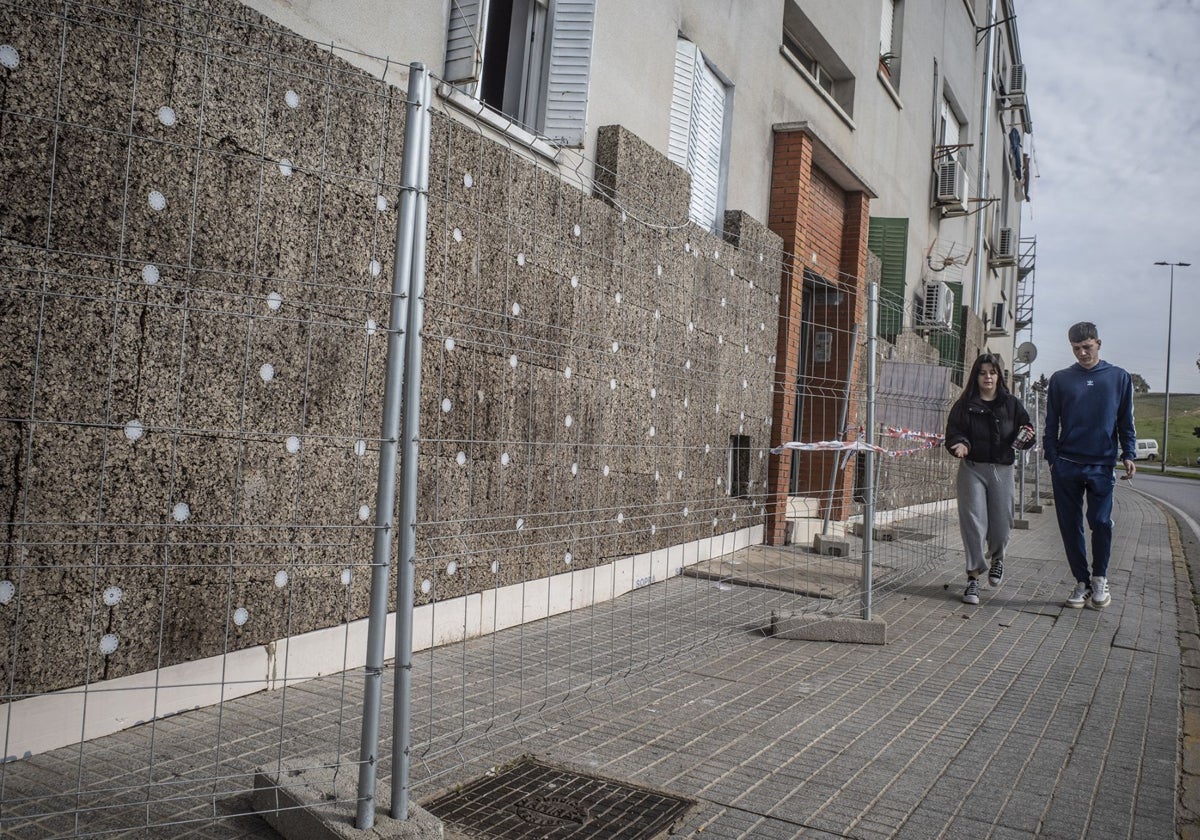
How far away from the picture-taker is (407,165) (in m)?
2.92

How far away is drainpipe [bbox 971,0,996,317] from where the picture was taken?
23.4 meters

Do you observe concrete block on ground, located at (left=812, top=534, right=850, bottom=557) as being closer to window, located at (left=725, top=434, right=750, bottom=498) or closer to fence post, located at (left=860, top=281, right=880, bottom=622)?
window, located at (left=725, top=434, right=750, bottom=498)

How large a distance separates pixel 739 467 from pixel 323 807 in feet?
24.8

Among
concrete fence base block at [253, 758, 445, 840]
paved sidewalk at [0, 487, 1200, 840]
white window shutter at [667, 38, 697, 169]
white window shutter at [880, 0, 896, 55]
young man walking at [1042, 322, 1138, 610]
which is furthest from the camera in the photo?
white window shutter at [880, 0, 896, 55]

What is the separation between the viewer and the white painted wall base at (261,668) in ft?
11.5

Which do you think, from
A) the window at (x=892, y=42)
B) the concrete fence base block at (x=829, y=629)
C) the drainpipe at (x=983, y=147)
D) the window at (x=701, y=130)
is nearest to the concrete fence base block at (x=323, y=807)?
the concrete fence base block at (x=829, y=629)

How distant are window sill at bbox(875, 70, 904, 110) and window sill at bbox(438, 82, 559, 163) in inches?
364

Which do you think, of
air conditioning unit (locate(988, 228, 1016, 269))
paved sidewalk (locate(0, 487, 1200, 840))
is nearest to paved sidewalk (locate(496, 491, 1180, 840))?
paved sidewalk (locate(0, 487, 1200, 840))

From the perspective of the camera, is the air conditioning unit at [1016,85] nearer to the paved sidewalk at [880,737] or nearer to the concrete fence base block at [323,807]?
the paved sidewalk at [880,737]

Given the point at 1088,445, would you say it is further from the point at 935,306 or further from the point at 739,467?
the point at 935,306

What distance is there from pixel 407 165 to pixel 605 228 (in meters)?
4.36

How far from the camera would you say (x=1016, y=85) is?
93.7ft

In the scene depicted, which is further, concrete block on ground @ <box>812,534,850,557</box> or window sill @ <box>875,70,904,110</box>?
window sill @ <box>875,70,904,110</box>

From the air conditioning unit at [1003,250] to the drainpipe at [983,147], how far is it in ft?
9.79
